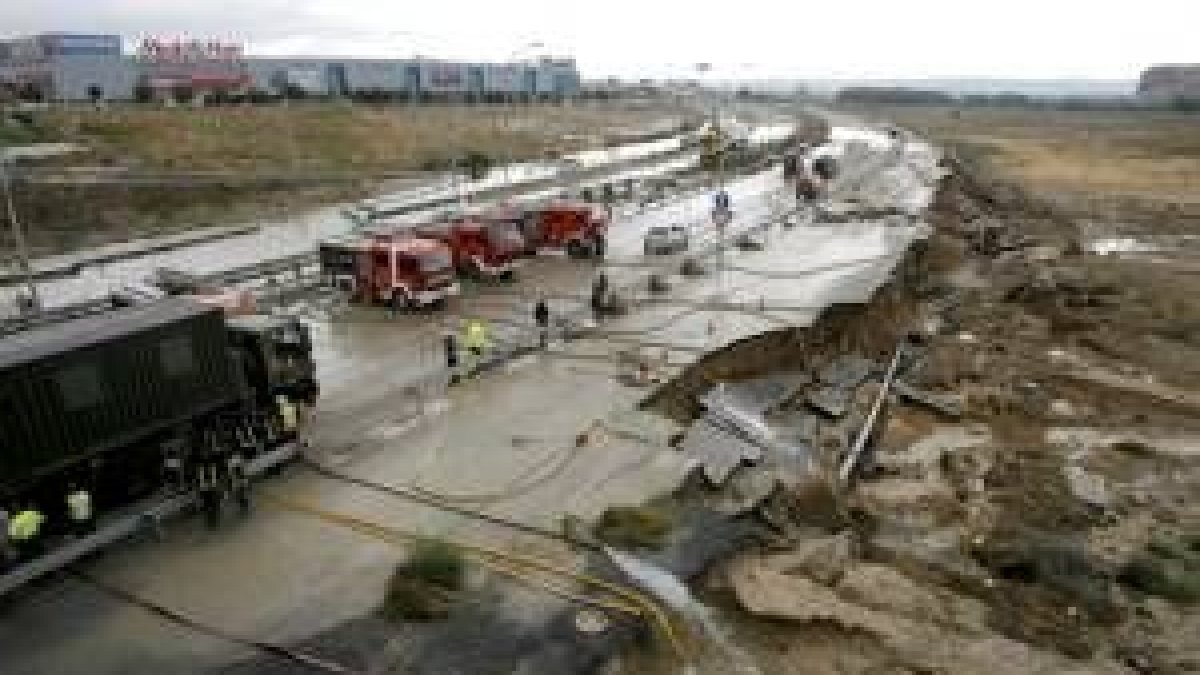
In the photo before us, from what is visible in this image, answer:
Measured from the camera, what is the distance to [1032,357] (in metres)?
33.4

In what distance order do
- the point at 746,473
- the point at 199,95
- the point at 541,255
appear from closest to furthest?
the point at 746,473 < the point at 541,255 < the point at 199,95

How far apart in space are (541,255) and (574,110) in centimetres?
12248

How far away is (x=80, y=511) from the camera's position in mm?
18047

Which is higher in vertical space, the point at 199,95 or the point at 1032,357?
the point at 199,95

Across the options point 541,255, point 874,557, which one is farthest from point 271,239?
point 874,557

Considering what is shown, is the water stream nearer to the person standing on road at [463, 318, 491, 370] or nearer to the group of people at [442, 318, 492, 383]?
the group of people at [442, 318, 492, 383]

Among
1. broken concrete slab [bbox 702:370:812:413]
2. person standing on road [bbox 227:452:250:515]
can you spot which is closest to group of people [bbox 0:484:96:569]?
person standing on road [bbox 227:452:250:515]

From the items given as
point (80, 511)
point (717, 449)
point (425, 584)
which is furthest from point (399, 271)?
point (425, 584)

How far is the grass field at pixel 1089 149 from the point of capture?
80.9m

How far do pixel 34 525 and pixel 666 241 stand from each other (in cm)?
3364

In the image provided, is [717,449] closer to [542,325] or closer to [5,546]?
[542,325]

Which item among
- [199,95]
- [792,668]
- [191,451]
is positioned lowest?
[792,668]

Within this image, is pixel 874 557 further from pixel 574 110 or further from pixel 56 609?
pixel 574 110

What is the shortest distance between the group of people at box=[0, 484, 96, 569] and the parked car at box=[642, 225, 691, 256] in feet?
103
